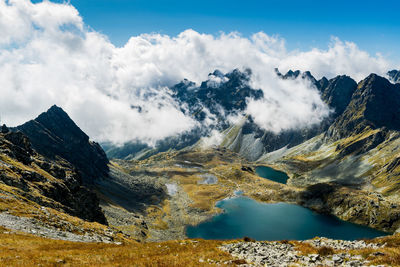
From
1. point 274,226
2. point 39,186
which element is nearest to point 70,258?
point 39,186

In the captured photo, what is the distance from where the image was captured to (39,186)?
7069 centimetres

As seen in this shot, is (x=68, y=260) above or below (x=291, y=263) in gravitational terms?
below

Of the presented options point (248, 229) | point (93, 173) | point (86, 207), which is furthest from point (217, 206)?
point (86, 207)

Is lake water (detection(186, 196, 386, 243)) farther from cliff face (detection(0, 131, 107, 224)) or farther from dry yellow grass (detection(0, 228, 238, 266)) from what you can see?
dry yellow grass (detection(0, 228, 238, 266))

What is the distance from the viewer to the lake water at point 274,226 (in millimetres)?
137250

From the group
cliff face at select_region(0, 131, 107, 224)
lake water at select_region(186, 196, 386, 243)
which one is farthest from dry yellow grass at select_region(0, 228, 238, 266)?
lake water at select_region(186, 196, 386, 243)

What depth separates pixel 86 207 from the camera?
87.9 m

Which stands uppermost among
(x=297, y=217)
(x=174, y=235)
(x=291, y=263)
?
(x=291, y=263)

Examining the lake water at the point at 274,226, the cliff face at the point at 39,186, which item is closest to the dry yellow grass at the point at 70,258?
the cliff face at the point at 39,186

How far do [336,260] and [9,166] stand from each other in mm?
81587

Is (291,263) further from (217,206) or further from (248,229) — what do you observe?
(217,206)

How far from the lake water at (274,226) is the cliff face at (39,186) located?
215 feet

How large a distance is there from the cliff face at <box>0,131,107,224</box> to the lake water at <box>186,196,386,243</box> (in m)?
65.4

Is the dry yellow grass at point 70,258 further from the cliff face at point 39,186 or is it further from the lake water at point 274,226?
the lake water at point 274,226
